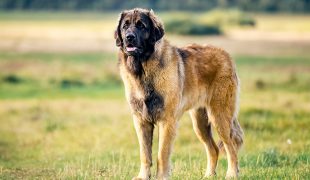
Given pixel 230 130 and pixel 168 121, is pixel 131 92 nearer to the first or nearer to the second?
pixel 168 121

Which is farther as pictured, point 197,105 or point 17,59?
point 17,59

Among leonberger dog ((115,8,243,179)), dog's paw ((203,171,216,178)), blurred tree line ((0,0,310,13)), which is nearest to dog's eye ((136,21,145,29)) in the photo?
leonberger dog ((115,8,243,179))

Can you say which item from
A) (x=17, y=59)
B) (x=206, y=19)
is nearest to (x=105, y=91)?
(x=17, y=59)

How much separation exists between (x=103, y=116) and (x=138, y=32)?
1227 cm

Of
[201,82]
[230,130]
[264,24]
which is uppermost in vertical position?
[201,82]

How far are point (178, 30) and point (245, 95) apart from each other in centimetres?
2583

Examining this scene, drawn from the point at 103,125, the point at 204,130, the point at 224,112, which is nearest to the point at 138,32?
the point at 224,112

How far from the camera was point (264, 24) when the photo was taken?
180ft

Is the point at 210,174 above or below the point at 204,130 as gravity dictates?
Result: below

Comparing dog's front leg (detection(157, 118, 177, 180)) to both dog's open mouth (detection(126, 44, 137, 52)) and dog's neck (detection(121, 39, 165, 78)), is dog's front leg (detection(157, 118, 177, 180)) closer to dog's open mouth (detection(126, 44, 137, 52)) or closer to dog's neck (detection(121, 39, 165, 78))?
dog's neck (detection(121, 39, 165, 78))

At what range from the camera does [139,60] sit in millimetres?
9547

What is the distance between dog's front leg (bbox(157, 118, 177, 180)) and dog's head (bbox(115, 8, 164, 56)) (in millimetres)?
981

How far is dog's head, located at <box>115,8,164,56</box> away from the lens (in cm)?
928

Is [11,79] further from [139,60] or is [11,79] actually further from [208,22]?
[208,22]
